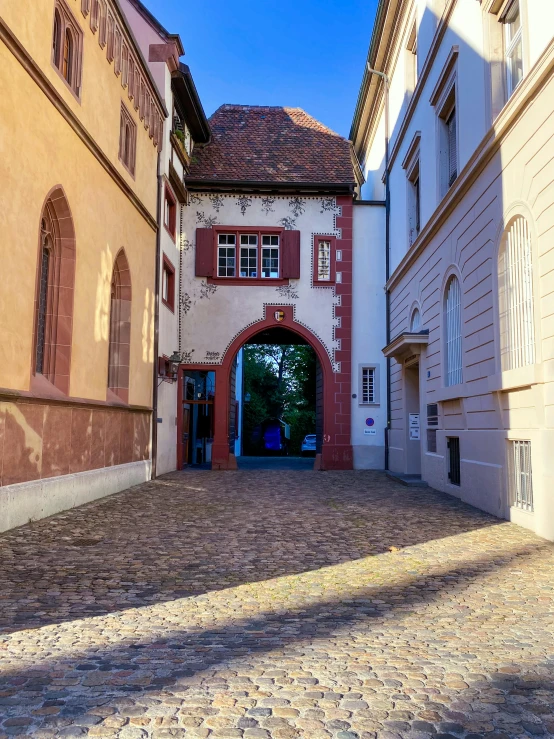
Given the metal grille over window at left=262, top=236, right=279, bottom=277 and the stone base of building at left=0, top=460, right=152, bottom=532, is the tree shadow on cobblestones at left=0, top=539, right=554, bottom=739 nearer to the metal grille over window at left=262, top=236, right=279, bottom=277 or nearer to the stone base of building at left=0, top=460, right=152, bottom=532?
the stone base of building at left=0, top=460, right=152, bottom=532

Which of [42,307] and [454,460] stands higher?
[42,307]

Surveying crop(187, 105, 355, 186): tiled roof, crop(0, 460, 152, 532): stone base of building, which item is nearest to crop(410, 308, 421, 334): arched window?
crop(187, 105, 355, 186): tiled roof

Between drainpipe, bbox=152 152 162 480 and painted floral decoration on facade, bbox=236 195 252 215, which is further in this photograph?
painted floral decoration on facade, bbox=236 195 252 215

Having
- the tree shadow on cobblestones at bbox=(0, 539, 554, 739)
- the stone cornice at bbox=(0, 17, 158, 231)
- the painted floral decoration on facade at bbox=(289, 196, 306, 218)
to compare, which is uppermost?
the painted floral decoration on facade at bbox=(289, 196, 306, 218)

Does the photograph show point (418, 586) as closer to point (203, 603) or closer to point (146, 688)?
point (203, 603)

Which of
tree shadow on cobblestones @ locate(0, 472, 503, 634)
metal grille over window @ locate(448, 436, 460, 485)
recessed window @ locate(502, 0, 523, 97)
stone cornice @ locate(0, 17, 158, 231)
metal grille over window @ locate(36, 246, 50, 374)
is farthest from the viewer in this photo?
metal grille over window @ locate(448, 436, 460, 485)

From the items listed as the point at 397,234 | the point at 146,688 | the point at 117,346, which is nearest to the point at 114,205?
the point at 117,346

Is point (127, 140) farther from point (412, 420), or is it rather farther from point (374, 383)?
point (374, 383)

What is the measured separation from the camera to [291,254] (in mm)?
20109

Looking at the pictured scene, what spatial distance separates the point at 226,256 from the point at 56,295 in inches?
405

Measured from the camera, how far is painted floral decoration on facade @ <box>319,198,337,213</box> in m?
20.6

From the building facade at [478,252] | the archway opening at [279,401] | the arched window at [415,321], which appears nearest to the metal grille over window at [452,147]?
the building facade at [478,252]

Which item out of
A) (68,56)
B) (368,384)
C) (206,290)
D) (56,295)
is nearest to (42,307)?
(56,295)

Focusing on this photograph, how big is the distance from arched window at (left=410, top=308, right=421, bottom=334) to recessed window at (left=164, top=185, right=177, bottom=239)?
7.16 metres
